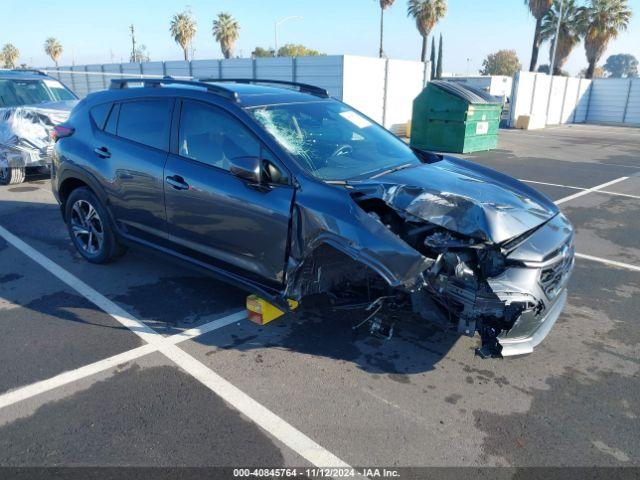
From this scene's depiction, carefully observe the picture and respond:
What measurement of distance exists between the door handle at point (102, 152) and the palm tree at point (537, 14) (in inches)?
1360

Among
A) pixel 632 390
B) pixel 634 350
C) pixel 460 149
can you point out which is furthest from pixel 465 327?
pixel 460 149

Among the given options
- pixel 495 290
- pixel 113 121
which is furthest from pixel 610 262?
pixel 113 121

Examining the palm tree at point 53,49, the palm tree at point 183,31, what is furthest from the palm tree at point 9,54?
the palm tree at point 183,31

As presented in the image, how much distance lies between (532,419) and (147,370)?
2460 mm

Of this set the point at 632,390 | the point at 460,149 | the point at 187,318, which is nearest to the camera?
the point at 632,390

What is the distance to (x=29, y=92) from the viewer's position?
29.7 ft

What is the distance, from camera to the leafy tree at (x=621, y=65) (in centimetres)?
16238

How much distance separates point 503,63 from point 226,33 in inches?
2720

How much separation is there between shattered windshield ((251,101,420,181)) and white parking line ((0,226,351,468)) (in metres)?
1.55

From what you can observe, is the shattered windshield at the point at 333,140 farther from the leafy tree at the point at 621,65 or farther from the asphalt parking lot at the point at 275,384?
the leafy tree at the point at 621,65

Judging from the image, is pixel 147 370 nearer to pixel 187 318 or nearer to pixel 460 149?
pixel 187 318

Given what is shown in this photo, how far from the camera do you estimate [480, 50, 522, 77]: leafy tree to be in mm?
93831

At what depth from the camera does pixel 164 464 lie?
2.45 m

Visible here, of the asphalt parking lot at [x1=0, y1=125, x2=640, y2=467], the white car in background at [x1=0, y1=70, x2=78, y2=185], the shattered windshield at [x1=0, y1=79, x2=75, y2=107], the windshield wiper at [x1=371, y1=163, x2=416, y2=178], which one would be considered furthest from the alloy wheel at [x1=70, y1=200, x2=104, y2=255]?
the shattered windshield at [x1=0, y1=79, x2=75, y2=107]
